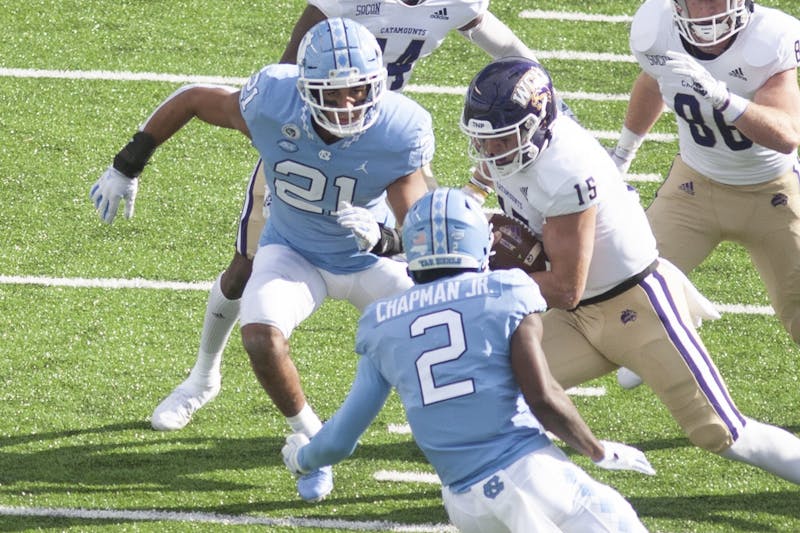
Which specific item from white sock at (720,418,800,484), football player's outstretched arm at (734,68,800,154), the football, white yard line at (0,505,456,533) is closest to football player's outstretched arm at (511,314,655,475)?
the football

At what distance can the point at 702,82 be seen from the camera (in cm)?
470

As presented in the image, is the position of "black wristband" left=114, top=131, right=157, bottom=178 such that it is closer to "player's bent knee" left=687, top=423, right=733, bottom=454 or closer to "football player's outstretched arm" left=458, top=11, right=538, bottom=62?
"football player's outstretched arm" left=458, top=11, right=538, bottom=62

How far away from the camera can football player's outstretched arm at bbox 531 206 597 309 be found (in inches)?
169

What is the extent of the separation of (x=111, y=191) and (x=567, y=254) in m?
1.74

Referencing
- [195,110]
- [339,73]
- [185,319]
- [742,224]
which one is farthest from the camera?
[185,319]

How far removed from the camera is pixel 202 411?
218 inches

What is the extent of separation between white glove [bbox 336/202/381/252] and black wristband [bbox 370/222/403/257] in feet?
0.18

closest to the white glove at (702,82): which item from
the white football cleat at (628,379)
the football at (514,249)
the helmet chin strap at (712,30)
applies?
the helmet chin strap at (712,30)

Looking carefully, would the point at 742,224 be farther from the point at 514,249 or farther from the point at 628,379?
the point at 514,249

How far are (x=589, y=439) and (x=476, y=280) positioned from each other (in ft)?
1.65

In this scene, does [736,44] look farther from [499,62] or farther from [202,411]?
[202,411]

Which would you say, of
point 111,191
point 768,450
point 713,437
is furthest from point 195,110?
point 768,450

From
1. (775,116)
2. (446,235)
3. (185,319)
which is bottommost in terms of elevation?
(185,319)

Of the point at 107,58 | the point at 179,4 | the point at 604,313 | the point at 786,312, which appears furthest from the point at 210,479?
the point at 179,4
